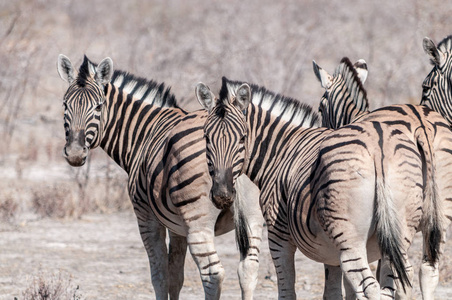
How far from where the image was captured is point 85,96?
21.0 ft

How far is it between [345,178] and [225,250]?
5.68 meters

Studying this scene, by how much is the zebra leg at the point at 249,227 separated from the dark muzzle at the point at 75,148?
1.47 m

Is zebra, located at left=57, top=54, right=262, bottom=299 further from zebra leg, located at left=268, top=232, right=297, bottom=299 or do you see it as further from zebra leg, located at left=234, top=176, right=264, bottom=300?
zebra leg, located at left=268, top=232, right=297, bottom=299

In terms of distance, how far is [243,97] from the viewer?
5.39 metres

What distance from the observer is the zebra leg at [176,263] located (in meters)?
6.70

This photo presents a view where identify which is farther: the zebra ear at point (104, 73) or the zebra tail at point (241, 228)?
the zebra ear at point (104, 73)

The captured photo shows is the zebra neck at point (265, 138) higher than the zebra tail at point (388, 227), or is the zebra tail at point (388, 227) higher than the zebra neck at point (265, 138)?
the zebra neck at point (265, 138)

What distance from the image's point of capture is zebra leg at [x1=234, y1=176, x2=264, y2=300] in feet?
18.5

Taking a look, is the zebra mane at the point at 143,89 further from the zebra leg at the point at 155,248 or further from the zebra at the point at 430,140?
the zebra at the point at 430,140

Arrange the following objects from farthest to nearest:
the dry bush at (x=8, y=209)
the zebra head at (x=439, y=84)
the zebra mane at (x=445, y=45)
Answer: the dry bush at (x=8, y=209) < the zebra mane at (x=445, y=45) < the zebra head at (x=439, y=84)

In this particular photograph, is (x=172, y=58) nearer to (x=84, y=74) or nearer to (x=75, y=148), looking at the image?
(x=84, y=74)

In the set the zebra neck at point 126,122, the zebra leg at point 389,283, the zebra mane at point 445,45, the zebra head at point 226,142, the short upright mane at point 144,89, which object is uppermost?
the zebra mane at point 445,45

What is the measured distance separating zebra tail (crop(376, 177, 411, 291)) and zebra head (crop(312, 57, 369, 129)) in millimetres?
2171

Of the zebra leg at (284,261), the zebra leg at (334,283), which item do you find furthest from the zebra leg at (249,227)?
the zebra leg at (334,283)
